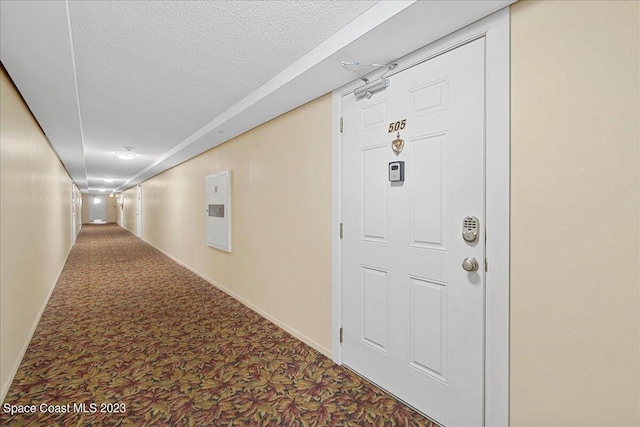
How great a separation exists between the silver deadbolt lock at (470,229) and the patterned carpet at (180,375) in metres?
1.23

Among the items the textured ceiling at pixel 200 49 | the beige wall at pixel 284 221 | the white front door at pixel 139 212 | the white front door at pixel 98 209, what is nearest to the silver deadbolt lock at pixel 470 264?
the beige wall at pixel 284 221

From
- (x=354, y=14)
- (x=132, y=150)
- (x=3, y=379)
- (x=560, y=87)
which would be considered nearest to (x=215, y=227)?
(x=132, y=150)

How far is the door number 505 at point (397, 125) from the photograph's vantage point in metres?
2.01

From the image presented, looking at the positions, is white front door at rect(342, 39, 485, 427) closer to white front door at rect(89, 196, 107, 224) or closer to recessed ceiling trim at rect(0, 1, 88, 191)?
recessed ceiling trim at rect(0, 1, 88, 191)

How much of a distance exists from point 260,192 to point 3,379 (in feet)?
8.81

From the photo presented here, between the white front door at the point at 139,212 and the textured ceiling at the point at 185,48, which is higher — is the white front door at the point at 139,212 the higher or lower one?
the lower one

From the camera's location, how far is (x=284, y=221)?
3.25 m

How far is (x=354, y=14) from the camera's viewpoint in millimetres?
1785

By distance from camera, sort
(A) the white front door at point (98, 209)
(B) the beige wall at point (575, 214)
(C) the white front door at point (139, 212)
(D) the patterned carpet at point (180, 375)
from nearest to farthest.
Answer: (B) the beige wall at point (575, 214), (D) the patterned carpet at point (180, 375), (C) the white front door at point (139, 212), (A) the white front door at point (98, 209)

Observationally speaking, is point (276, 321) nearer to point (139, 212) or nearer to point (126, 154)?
point (126, 154)

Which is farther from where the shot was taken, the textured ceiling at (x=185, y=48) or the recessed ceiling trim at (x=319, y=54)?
the textured ceiling at (x=185, y=48)

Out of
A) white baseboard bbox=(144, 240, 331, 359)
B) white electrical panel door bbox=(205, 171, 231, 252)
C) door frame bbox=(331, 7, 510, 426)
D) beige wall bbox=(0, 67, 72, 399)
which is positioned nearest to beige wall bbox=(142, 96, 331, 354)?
white baseboard bbox=(144, 240, 331, 359)

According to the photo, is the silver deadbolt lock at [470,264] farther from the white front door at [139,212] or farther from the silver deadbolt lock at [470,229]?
the white front door at [139,212]

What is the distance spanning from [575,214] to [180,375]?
9.40 feet
